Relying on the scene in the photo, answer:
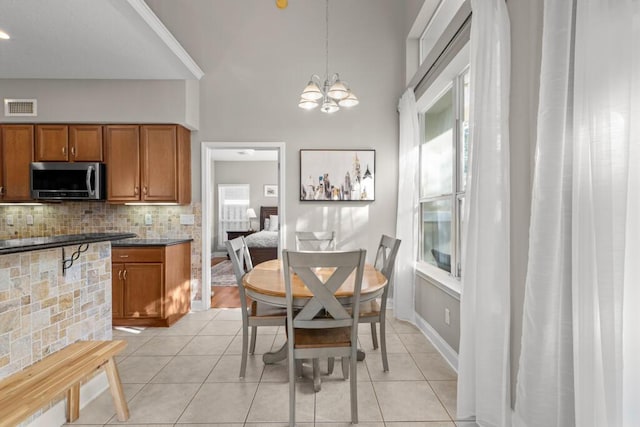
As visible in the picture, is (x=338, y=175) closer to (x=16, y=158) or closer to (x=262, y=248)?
(x=262, y=248)

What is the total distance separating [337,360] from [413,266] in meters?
1.37

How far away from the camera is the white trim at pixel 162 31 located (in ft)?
7.94

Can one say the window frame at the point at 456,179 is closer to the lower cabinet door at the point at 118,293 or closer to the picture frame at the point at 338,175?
the picture frame at the point at 338,175

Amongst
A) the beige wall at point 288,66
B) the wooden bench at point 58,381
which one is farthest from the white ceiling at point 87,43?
the wooden bench at point 58,381

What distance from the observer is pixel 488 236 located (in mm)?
1708

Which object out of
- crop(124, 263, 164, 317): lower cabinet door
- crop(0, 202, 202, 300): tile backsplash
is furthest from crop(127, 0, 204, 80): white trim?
crop(124, 263, 164, 317): lower cabinet door

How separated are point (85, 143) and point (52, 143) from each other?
352 millimetres

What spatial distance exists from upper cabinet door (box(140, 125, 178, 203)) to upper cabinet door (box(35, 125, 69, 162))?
90cm

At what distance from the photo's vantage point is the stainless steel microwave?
354 cm

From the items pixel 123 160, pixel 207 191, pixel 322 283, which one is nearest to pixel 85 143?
pixel 123 160

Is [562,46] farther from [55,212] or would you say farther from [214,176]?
[214,176]

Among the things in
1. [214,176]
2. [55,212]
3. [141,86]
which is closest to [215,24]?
[141,86]

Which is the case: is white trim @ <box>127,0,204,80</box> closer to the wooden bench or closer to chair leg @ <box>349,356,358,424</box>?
the wooden bench

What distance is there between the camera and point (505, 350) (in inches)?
62.8
